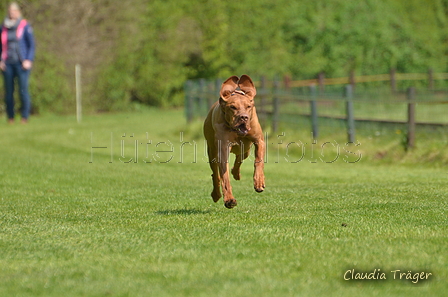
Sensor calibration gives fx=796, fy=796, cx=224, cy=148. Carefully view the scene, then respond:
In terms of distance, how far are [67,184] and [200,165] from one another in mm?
3454

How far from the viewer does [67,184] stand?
10.5 m

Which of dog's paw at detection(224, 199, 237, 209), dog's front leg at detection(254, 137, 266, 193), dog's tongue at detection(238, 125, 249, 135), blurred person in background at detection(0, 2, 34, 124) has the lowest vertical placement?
dog's paw at detection(224, 199, 237, 209)

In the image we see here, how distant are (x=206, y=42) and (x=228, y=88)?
27070 mm

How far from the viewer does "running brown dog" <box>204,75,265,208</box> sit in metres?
7.23

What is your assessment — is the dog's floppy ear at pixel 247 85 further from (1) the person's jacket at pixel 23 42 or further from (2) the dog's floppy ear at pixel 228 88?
(1) the person's jacket at pixel 23 42

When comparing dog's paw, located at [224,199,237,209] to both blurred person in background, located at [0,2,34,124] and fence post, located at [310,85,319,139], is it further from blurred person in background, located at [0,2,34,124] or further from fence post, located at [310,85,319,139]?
blurred person in background, located at [0,2,34,124]

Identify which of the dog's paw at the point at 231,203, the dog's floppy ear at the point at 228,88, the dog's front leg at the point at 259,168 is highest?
the dog's floppy ear at the point at 228,88

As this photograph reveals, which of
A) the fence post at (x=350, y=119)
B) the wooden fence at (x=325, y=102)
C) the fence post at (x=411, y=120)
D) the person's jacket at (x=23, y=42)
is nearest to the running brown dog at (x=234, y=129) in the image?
the wooden fence at (x=325, y=102)

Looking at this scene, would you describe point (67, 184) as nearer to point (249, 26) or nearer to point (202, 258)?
point (202, 258)

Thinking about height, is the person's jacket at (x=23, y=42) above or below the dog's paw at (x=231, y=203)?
above

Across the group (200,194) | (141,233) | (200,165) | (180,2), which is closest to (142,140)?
(200,165)

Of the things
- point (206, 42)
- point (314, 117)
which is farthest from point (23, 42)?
point (206, 42)

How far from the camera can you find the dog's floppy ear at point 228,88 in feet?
24.3

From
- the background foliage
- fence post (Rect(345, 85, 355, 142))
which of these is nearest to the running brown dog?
fence post (Rect(345, 85, 355, 142))
